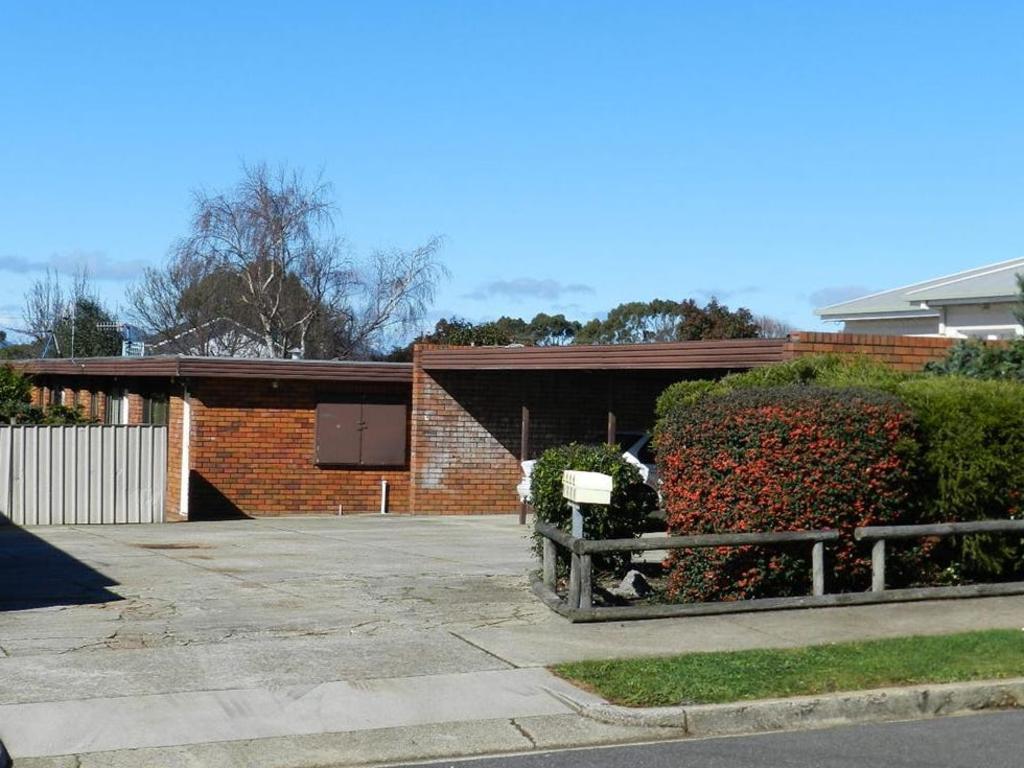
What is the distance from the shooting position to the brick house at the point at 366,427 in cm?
2445

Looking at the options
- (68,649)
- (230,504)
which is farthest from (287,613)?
(230,504)

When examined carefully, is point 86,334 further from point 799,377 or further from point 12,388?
point 799,377

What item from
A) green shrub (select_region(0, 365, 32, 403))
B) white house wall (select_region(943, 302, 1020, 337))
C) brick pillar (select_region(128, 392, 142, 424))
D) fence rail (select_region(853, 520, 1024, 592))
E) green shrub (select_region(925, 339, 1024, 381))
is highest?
white house wall (select_region(943, 302, 1020, 337))

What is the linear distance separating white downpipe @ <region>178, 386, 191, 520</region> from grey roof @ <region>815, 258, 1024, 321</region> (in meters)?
12.7

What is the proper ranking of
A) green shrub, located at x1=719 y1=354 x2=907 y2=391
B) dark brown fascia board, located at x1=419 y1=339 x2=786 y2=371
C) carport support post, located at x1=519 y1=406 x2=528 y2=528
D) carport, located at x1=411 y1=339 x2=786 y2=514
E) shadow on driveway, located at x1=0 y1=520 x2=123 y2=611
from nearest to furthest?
shadow on driveway, located at x1=0 y1=520 x2=123 y2=611 < green shrub, located at x1=719 y1=354 x2=907 y2=391 < dark brown fascia board, located at x1=419 y1=339 x2=786 y2=371 < carport support post, located at x1=519 y1=406 x2=528 y2=528 < carport, located at x1=411 y1=339 x2=786 y2=514

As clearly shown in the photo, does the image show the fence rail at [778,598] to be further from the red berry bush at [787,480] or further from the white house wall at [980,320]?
the white house wall at [980,320]

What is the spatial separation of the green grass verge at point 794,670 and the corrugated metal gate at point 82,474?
15137mm

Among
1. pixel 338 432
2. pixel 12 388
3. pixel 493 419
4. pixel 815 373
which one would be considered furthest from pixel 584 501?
pixel 12 388

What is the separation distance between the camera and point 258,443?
24.8 meters

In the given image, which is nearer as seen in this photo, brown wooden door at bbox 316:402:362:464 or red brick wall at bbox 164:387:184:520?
brown wooden door at bbox 316:402:362:464

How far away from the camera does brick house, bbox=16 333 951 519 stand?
24453mm

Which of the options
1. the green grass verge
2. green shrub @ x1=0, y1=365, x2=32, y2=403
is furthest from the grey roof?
green shrub @ x1=0, y1=365, x2=32, y2=403

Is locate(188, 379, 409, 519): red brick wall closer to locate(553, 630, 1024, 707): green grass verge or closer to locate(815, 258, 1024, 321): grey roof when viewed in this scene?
locate(815, 258, 1024, 321): grey roof

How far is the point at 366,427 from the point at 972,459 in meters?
14.5
